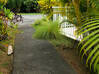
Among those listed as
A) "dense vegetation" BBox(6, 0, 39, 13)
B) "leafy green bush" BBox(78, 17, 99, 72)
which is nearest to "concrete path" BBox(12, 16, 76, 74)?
"leafy green bush" BBox(78, 17, 99, 72)

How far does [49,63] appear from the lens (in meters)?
2.81

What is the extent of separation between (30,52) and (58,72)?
1.28 meters

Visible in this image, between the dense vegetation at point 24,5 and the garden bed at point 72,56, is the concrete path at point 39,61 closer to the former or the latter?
the garden bed at point 72,56

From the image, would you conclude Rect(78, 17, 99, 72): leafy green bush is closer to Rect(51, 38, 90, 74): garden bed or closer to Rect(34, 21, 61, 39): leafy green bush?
Rect(51, 38, 90, 74): garden bed

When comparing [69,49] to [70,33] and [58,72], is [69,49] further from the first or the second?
[58,72]

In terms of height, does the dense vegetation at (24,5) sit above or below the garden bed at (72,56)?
above

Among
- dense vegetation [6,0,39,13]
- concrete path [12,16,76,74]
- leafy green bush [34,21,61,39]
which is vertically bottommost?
concrete path [12,16,76,74]

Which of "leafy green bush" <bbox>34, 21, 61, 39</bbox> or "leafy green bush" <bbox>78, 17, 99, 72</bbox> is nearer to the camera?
"leafy green bush" <bbox>78, 17, 99, 72</bbox>

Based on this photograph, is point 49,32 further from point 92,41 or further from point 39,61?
point 92,41

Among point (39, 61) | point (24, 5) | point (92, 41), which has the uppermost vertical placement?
point (24, 5)

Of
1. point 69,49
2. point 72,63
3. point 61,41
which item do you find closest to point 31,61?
point 72,63

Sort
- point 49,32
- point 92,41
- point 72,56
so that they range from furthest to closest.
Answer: point 49,32 < point 72,56 < point 92,41

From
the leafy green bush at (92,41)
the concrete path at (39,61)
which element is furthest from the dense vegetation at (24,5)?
the leafy green bush at (92,41)

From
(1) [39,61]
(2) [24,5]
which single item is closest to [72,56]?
(1) [39,61]
